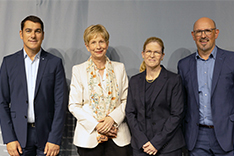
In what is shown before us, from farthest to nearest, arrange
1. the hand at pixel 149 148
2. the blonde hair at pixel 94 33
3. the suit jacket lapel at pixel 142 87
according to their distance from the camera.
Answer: the blonde hair at pixel 94 33
the suit jacket lapel at pixel 142 87
the hand at pixel 149 148

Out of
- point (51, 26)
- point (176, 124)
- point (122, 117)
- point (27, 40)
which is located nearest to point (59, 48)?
point (51, 26)

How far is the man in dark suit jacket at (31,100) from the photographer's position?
2537mm

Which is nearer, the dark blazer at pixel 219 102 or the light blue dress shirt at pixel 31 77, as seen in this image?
the dark blazer at pixel 219 102

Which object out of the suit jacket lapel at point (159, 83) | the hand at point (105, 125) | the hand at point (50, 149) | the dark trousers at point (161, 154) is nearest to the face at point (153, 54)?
the suit jacket lapel at point (159, 83)

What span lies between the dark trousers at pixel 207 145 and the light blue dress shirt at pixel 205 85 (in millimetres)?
91

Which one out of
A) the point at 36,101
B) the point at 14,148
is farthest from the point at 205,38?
the point at 14,148

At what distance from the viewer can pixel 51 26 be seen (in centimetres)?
325

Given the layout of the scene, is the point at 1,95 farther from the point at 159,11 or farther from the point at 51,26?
the point at 159,11

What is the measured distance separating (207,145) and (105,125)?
959mm

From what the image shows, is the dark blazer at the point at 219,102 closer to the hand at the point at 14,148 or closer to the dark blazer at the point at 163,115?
the dark blazer at the point at 163,115

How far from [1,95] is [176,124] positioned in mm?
1711

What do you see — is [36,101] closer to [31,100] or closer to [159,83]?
[31,100]

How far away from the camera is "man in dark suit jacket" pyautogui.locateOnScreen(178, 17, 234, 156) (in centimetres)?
234

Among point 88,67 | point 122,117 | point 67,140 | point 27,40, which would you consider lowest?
point 67,140
